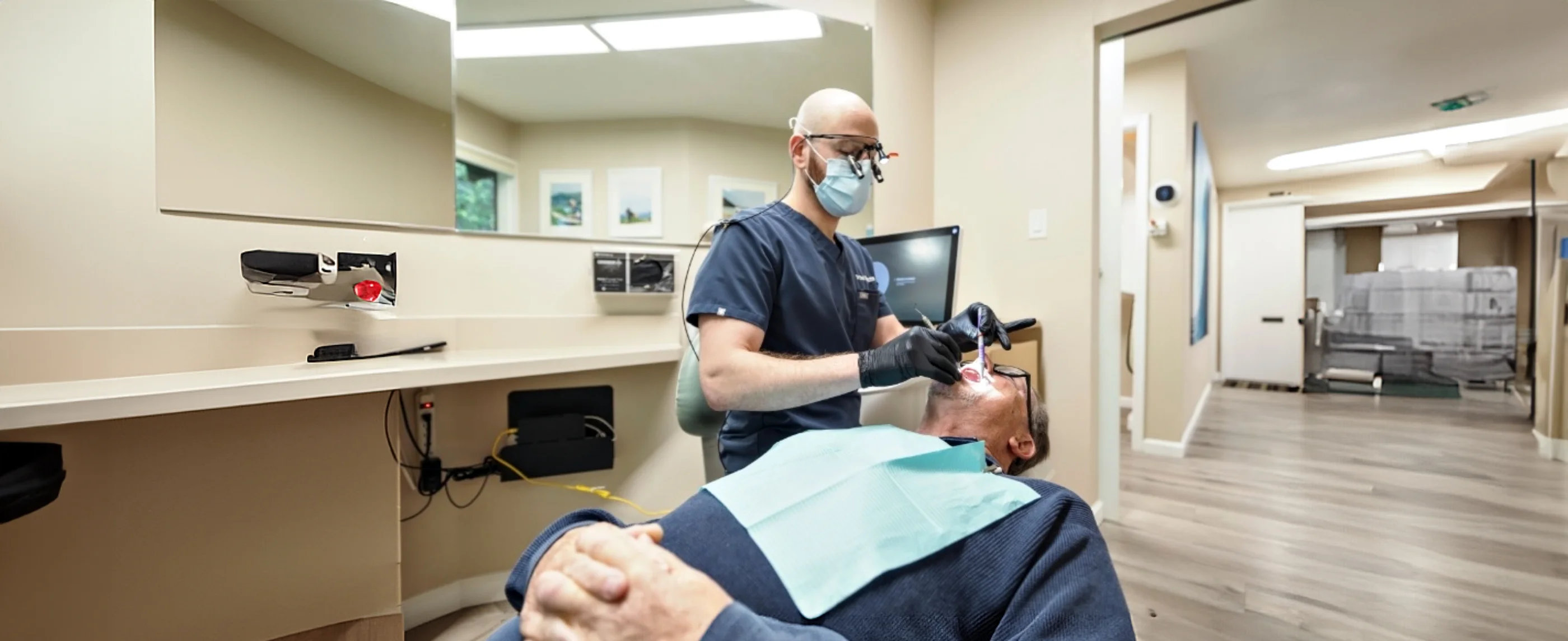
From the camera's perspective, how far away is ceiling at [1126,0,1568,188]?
282 centimetres

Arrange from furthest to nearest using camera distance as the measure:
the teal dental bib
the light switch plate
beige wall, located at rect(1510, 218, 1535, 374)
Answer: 1. beige wall, located at rect(1510, 218, 1535, 374)
2. the light switch plate
3. the teal dental bib

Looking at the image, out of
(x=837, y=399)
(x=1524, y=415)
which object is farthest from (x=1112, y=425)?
(x=1524, y=415)

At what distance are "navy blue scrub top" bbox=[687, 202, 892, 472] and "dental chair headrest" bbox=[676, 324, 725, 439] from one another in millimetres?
142

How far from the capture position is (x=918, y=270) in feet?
5.97

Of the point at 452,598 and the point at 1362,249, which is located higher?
the point at 1362,249

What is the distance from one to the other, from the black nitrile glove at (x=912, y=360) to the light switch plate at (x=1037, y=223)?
54.3 inches

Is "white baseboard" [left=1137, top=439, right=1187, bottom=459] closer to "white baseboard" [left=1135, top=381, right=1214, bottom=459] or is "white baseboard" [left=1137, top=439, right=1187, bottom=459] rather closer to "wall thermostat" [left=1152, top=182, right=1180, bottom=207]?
"white baseboard" [left=1135, top=381, right=1214, bottom=459]

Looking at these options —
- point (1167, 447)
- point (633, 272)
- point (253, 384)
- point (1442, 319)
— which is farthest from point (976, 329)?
point (1442, 319)

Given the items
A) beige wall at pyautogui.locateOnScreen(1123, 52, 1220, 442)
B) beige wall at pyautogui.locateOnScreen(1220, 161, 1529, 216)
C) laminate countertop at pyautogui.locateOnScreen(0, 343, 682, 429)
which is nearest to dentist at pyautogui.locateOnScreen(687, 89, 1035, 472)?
laminate countertop at pyautogui.locateOnScreen(0, 343, 682, 429)

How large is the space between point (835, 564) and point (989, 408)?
0.51m

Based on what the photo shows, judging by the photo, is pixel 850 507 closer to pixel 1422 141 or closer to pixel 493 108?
pixel 493 108

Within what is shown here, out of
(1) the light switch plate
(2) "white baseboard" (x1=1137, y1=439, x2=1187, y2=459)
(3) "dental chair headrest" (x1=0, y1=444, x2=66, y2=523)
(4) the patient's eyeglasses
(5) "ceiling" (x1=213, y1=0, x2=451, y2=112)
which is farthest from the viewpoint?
(2) "white baseboard" (x1=1137, y1=439, x2=1187, y2=459)

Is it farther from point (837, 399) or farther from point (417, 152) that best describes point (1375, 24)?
point (417, 152)

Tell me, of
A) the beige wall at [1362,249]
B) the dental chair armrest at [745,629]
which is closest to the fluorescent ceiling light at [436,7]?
the dental chair armrest at [745,629]
